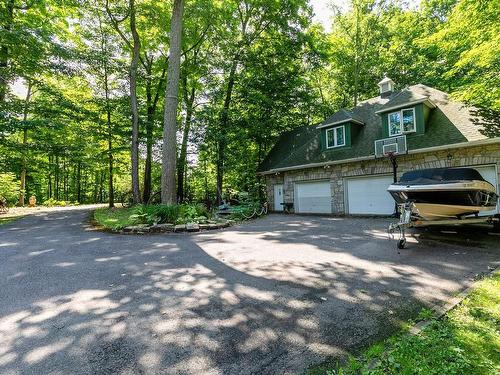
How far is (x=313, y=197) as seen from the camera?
591 inches

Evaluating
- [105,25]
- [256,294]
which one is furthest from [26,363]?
[105,25]

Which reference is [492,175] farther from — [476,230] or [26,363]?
[26,363]

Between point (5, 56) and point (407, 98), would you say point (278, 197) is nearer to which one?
point (407, 98)

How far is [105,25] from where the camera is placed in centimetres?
1733

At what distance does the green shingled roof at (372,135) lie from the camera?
10.5 meters

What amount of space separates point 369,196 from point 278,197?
614 centimetres

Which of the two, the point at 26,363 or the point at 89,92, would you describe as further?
the point at 89,92

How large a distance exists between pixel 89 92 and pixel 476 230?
23.3 metres

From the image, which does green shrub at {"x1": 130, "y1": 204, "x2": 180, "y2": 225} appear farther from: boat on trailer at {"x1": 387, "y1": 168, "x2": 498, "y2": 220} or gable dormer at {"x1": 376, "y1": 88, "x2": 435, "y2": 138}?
gable dormer at {"x1": 376, "y1": 88, "x2": 435, "y2": 138}

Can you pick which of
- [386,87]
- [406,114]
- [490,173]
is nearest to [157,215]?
[406,114]

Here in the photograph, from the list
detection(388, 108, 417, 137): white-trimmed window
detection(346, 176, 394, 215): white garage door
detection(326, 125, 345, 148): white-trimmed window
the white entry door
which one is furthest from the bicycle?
detection(388, 108, 417, 137): white-trimmed window

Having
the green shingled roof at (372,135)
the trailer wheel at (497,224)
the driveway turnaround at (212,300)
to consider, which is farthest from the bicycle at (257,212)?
the trailer wheel at (497,224)

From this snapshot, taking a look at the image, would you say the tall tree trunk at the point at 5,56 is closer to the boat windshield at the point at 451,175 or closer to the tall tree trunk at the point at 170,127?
the tall tree trunk at the point at 170,127

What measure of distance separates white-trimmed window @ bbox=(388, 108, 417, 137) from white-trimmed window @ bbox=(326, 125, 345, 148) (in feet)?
8.21
